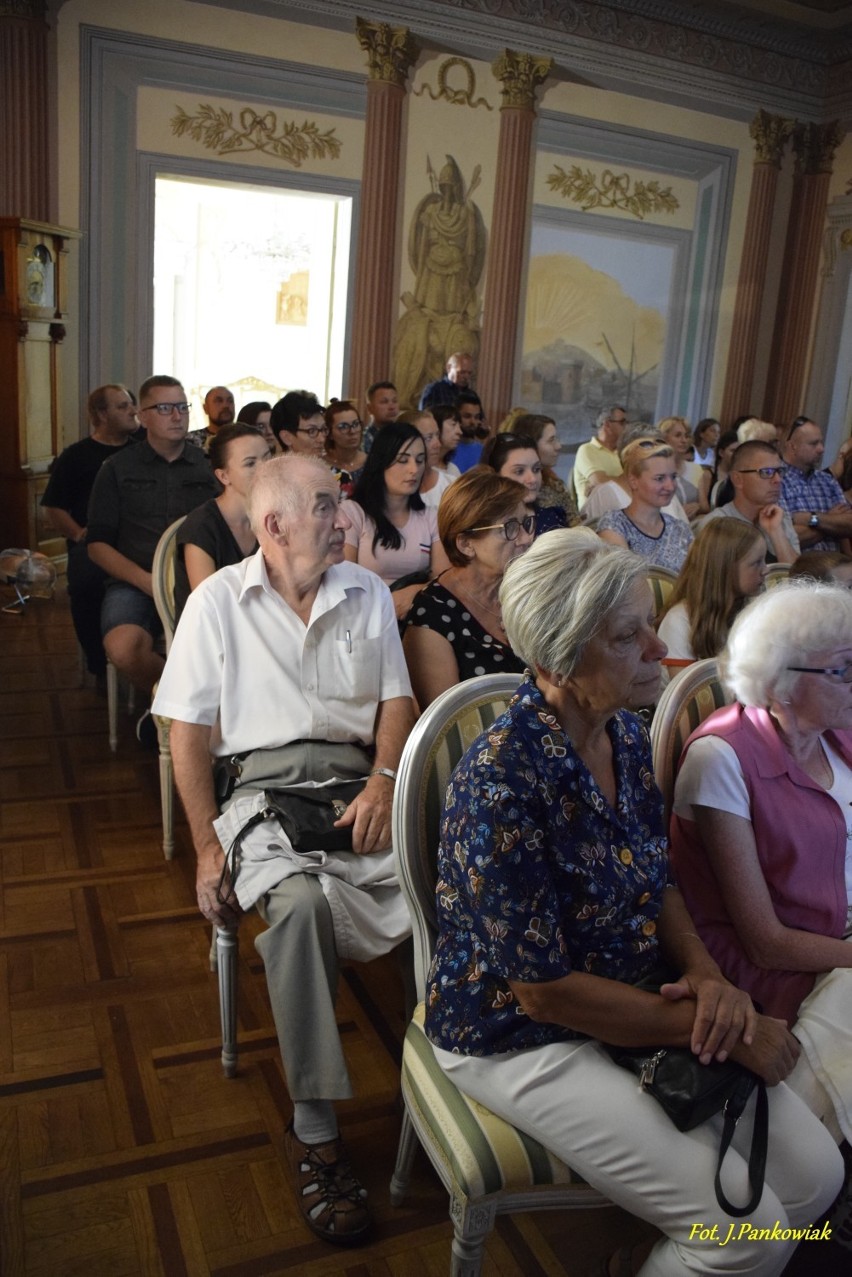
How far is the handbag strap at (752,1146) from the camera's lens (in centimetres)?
138

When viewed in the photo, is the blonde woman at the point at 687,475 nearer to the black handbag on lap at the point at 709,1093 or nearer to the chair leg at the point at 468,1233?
the black handbag on lap at the point at 709,1093

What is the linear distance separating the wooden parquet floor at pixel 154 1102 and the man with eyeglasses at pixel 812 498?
11.7 feet

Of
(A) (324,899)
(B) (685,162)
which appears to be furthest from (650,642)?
(B) (685,162)

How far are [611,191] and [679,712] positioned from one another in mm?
8911

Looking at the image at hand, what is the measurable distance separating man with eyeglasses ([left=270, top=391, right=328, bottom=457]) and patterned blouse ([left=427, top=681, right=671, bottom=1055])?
3.70 m

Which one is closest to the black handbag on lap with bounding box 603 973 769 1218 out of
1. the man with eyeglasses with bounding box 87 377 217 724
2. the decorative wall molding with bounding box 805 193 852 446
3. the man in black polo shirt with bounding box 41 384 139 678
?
the man with eyeglasses with bounding box 87 377 217 724

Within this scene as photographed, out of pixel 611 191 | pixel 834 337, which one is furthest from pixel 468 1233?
pixel 834 337

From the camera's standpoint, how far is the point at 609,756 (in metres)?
1.65

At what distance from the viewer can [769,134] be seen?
10.3 m

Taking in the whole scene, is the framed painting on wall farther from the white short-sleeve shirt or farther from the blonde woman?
the white short-sleeve shirt

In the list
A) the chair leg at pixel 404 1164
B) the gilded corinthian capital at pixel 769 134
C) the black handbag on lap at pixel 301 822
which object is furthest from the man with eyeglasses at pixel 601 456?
the chair leg at pixel 404 1164

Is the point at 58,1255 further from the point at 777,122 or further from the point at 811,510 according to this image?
the point at 777,122

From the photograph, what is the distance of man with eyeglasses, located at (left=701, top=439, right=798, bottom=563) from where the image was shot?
4129 mm

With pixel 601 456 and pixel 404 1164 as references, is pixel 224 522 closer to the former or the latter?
pixel 404 1164
